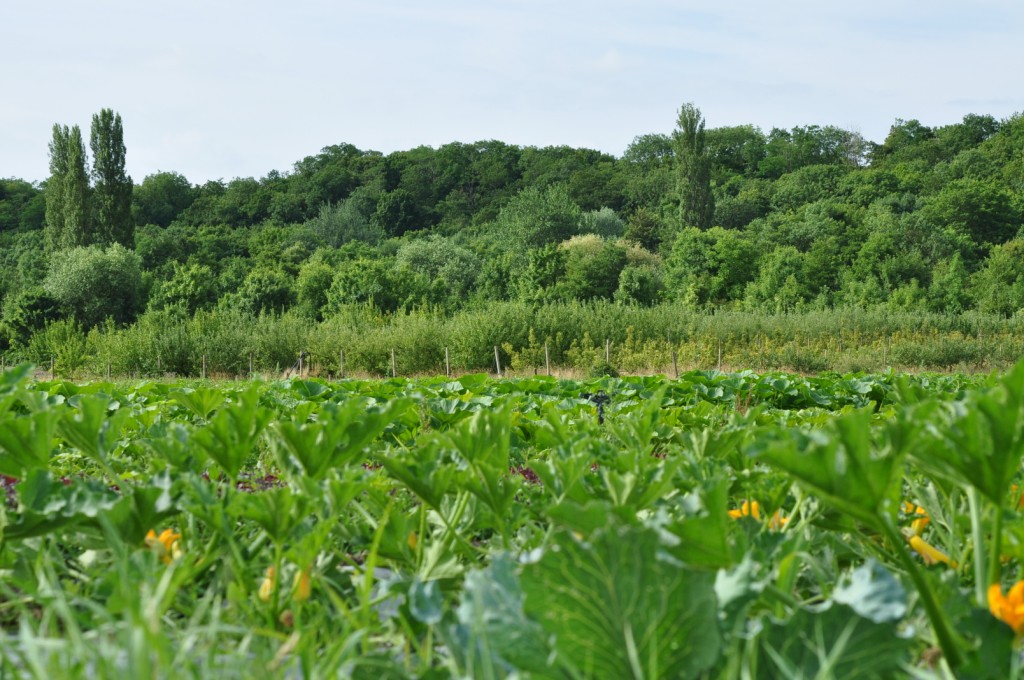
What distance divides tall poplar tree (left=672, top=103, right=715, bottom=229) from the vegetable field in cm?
5163

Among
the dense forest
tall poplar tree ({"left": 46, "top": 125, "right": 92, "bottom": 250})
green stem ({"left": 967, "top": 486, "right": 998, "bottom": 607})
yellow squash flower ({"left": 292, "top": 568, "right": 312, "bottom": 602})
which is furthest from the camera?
tall poplar tree ({"left": 46, "top": 125, "right": 92, "bottom": 250})

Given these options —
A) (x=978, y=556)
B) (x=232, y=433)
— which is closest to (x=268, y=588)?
(x=232, y=433)

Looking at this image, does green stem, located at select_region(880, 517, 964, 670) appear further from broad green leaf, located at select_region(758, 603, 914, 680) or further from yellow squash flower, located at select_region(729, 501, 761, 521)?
yellow squash flower, located at select_region(729, 501, 761, 521)

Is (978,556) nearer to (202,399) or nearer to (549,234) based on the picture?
(202,399)

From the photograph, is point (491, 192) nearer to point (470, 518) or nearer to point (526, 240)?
point (526, 240)

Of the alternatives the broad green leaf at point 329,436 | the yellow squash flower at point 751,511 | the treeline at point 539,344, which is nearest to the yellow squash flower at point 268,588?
the broad green leaf at point 329,436

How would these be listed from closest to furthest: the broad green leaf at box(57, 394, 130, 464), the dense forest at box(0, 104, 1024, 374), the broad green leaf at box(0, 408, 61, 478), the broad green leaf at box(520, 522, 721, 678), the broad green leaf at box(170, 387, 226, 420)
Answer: the broad green leaf at box(520, 522, 721, 678)
the broad green leaf at box(0, 408, 61, 478)
the broad green leaf at box(57, 394, 130, 464)
the broad green leaf at box(170, 387, 226, 420)
the dense forest at box(0, 104, 1024, 374)

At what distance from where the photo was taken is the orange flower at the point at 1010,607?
39.7 inches

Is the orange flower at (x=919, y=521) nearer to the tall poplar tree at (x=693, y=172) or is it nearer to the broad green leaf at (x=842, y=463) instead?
the broad green leaf at (x=842, y=463)

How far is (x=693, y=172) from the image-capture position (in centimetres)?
5244

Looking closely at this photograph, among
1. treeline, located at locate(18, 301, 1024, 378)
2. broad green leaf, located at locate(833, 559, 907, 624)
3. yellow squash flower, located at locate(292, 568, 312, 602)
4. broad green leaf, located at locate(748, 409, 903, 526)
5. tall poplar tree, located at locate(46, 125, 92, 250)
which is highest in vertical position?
tall poplar tree, located at locate(46, 125, 92, 250)

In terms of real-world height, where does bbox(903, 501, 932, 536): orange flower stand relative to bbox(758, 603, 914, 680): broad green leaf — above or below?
below

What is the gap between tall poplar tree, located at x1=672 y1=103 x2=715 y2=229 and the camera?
2055 inches

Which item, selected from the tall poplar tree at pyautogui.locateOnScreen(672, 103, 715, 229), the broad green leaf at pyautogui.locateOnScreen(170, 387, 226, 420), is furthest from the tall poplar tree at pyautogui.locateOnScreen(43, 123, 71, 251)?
the broad green leaf at pyautogui.locateOnScreen(170, 387, 226, 420)
